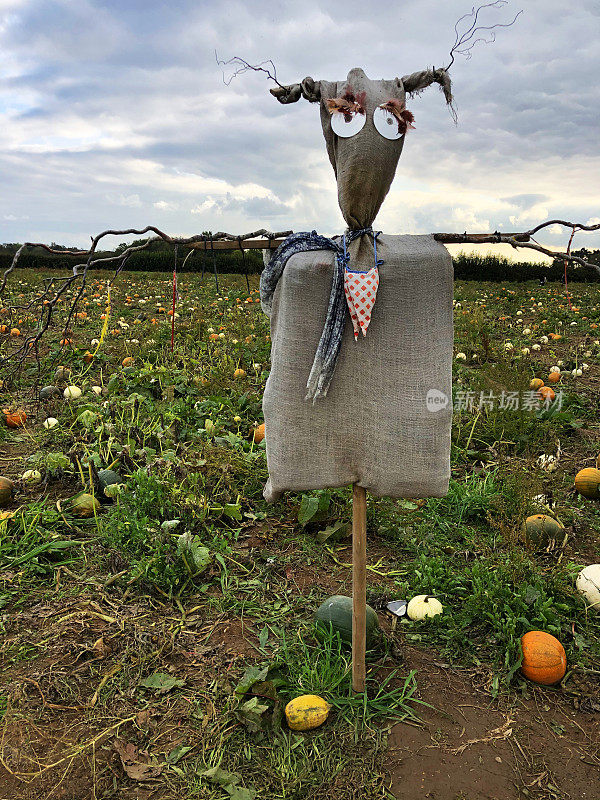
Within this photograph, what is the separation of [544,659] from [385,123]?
246 centimetres

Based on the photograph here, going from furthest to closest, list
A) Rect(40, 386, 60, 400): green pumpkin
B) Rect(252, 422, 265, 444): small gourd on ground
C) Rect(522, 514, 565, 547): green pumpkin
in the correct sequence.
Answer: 1. Rect(40, 386, 60, 400): green pumpkin
2. Rect(252, 422, 265, 444): small gourd on ground
3. Rect(522, 514, 565, 547): green pumpkin

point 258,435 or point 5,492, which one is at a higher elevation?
point 258,435

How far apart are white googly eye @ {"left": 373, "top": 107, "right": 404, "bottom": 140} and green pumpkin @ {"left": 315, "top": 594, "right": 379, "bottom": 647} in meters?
2.12

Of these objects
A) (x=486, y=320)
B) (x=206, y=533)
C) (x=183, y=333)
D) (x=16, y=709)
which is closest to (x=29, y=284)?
(x=183, y=333)

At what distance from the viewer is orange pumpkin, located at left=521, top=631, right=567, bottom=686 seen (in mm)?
2773

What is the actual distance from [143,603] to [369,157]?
2.56 metres

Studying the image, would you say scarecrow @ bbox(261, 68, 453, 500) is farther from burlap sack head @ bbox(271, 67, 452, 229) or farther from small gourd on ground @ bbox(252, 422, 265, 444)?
small gourd on ground @ bbox(252, 422, 265, 444)

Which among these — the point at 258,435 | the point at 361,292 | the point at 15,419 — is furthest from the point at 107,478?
the point at 361,292

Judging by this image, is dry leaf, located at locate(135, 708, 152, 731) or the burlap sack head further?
dry leaf, located at locate(135, 708, 152, 731)

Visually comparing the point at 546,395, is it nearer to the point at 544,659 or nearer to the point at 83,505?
the point at 544,659

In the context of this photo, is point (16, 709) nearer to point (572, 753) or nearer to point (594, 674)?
point (572, 753)

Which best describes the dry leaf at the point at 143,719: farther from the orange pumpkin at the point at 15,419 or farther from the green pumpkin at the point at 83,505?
the orange pumpkin at the point at 15,419

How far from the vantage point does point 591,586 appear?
10.4 feet

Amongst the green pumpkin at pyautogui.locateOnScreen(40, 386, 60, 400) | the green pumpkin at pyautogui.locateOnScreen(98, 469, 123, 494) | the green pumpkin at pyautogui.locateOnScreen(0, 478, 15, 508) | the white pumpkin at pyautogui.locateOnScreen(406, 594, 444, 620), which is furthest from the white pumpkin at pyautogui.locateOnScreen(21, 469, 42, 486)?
the white pumpkin at pyautogui.locateOnScreen(406, 594, 444, 620)
